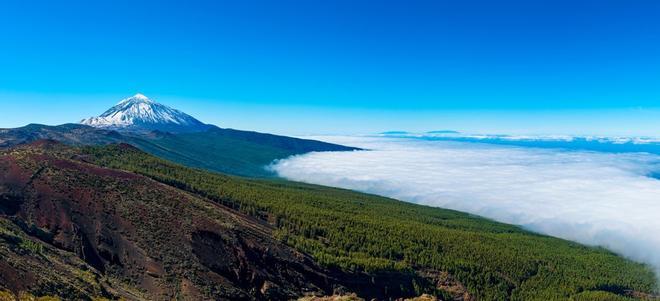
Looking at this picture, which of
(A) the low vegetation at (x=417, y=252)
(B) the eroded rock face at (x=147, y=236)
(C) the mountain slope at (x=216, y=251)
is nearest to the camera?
(C) the mountain slope at (x=216, y=251)

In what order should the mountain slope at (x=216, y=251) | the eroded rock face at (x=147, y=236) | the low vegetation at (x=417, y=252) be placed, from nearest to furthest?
1. the mountain slope at (x=216, y=251)
2. the eroded rock face at (x=147, y=236)
3. the low vegetation at (x=417, y=252)

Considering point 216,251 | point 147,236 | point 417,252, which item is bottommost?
point 417,252

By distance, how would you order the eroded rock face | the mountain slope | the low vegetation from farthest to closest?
the low vegetation → the eroded rock face → the mountain slope

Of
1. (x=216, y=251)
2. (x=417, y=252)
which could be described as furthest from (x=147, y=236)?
(x=417, y=252)

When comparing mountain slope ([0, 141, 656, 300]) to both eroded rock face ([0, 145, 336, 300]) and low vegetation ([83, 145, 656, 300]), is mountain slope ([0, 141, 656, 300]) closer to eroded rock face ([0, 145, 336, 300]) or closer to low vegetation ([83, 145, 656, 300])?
eroded rock face ([0, 145, 336, 300])

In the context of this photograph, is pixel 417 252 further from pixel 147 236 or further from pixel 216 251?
pixel 147 236

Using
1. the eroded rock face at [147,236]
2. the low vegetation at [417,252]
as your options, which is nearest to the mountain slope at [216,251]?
the eroded rock face at [147,236]

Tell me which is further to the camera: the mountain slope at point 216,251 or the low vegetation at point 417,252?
the low vegetation at point 417,252

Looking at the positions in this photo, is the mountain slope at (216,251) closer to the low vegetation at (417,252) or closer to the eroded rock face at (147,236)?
the eroded rock face at (147,236)

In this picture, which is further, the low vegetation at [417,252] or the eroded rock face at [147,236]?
the low vegetation at [417,252]

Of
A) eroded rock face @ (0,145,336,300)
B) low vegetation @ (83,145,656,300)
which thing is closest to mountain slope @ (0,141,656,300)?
eroded rock face @ (0,145,336,300)

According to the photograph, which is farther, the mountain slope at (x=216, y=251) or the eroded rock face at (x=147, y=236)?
the eroded rock face at (x=147, y=236)
